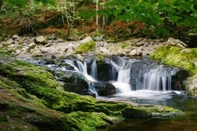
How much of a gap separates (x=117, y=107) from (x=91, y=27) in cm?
1529

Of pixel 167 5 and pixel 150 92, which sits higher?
pixel 167 5

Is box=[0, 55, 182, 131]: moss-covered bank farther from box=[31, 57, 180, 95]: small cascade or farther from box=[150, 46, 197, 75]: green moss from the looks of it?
box=[150, 46, 197, 75]: green moss

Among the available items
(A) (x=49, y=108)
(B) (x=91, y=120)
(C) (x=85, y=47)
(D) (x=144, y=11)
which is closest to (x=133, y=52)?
(C) (x=85, y=47)

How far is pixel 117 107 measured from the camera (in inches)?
243

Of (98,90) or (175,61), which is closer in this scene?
(98,90)

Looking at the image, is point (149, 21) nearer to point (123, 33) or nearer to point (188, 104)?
point (188, 104)

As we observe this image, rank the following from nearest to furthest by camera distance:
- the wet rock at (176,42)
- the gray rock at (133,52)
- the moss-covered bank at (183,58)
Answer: the moss-covered bank at (183,58) < the wet rock at (176,42) < the gray rock at (133,52)

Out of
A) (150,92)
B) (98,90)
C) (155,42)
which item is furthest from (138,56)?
(98,90)

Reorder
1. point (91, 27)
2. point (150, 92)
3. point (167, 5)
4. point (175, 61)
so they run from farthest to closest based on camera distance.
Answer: point (91, 27) → point (175, 61) → point (150, 92) → point (167, 5)

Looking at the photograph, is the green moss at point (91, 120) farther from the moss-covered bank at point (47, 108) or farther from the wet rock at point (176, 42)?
the wet rock at point (176, 42)

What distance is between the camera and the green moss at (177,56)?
37.0 ft

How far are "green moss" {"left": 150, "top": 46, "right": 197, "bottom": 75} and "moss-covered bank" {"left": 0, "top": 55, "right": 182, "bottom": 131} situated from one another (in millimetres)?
5380

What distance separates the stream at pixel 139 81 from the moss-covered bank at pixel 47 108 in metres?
0.46

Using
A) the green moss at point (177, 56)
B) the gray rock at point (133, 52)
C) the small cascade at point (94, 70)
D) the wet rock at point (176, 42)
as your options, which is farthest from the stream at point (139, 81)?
the wet rock at point (176, 42)
